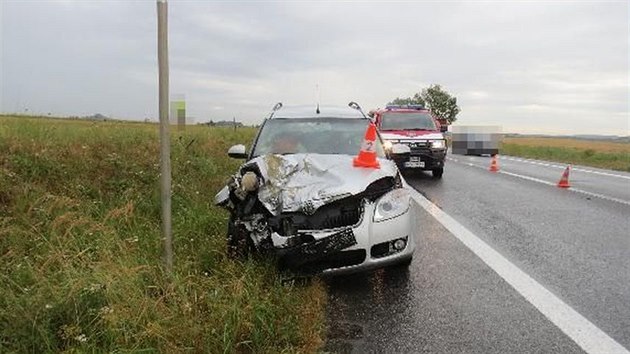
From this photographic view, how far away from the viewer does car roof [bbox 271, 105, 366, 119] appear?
709cm

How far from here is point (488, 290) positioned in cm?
489

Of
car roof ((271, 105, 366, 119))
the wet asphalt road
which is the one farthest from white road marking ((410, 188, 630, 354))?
car roof ((271, 105, 366, 119))

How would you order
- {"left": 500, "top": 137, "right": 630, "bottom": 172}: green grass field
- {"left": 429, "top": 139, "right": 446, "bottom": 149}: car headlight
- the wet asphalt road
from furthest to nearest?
{"left": 500, "top": 137, "right": 630, "bottom": 172}: green grass field → {"left": 429, "top": 139, "right": 446, "bottom": 149}: car headlight → the wet asphalt road

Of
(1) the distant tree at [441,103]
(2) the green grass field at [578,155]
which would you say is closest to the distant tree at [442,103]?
(1) the distant tree at [441,103]

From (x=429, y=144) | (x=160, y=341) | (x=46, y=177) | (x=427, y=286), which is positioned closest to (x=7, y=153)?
(x=46, y=177)

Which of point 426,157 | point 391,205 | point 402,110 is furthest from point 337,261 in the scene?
point 402,110

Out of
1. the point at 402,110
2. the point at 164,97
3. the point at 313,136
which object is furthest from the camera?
the point at 402,110

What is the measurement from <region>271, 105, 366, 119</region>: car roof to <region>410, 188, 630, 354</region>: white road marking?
2.12 metres

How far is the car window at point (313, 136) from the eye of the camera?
20.9 ft

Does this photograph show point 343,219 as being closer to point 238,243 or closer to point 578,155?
point 238,243

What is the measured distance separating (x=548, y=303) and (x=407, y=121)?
11.5 meters

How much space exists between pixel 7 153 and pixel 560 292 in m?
7.01

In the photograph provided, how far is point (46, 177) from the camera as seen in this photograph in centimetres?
713

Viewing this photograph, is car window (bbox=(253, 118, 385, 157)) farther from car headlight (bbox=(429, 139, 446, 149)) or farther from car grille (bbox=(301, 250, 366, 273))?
car headlight (bbox=(429, 139, 446, 149))
